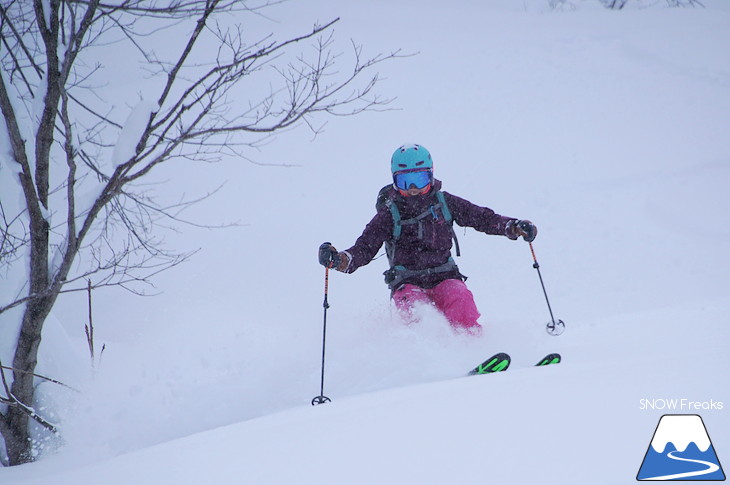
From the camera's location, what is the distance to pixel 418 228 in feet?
17.6

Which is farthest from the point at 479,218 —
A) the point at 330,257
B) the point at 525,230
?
the point at 330,257

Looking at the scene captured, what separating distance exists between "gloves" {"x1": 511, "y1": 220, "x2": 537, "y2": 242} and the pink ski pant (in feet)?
2.16

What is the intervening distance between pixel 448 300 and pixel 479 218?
88 centimetres

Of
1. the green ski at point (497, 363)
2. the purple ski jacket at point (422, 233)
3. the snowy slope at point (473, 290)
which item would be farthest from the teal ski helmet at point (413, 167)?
the green ski at point (497, 363)

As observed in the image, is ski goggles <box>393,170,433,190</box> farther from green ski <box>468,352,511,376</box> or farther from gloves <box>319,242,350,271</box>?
green ski <box>468,352,511,376</box>

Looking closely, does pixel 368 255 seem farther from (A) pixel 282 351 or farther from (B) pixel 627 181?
(B) pixel 627 181

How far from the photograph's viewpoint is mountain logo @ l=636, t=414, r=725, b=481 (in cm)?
207

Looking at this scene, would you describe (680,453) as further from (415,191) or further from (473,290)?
(473,290)

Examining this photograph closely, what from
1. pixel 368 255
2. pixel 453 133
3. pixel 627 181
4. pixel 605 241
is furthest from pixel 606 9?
pixel 368 255

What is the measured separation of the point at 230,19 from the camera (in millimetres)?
22203

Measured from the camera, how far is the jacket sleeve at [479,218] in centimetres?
535

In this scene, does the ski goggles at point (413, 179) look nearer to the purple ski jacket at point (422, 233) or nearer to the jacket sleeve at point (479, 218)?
the purple ski jacket at point (422, 233)

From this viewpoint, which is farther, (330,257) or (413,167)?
(413,167)

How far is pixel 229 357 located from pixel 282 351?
2.32 ft
